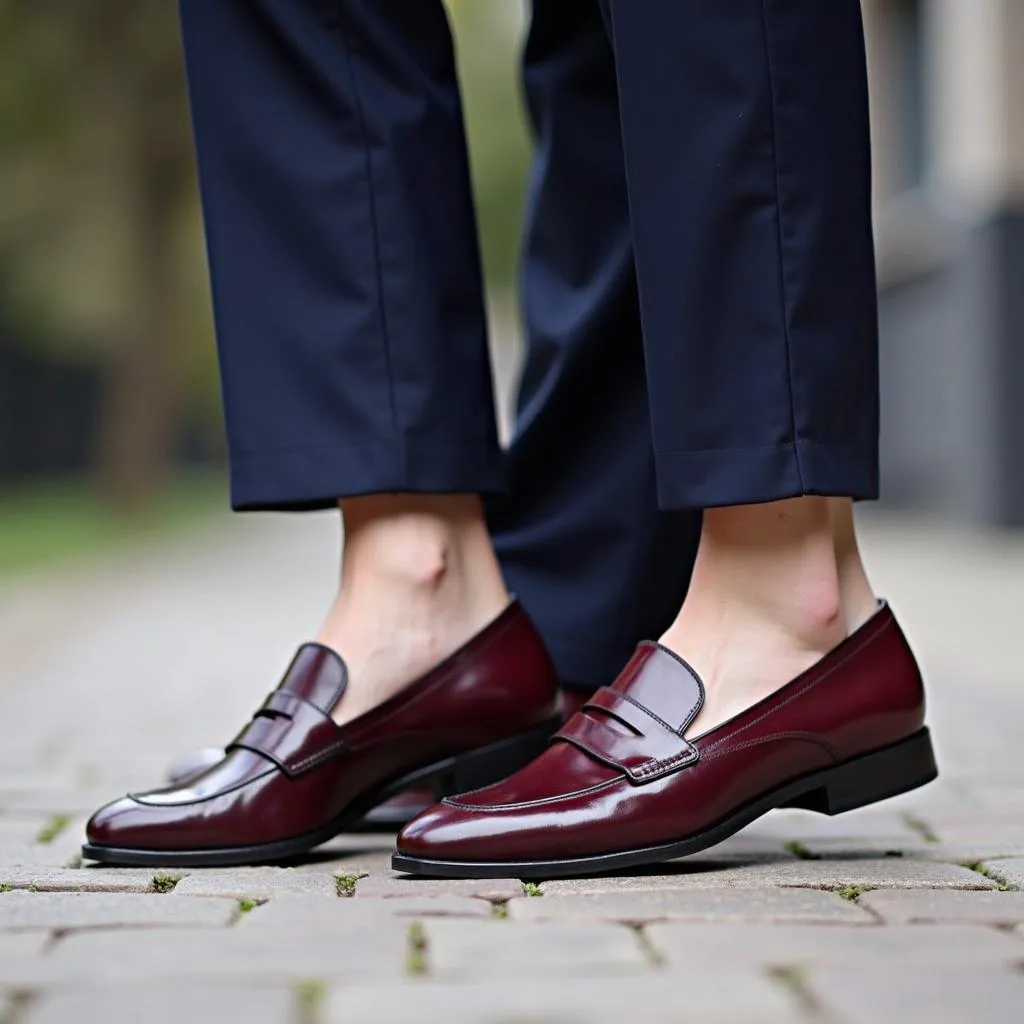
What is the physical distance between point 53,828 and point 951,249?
686 centimetres

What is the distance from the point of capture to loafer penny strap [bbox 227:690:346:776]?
1.37 metres

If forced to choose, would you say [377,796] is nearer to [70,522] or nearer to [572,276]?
[572,276]

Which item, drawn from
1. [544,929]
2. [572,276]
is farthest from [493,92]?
[544,929]

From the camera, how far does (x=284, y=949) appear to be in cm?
102

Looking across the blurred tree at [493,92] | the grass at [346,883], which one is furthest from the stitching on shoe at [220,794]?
the blurred tree at [493,92]

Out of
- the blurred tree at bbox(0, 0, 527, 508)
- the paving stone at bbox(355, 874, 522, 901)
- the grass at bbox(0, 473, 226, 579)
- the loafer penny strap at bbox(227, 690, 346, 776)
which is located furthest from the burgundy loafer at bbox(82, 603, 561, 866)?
the blurred tree at bbox(0, 0, 527, 508)

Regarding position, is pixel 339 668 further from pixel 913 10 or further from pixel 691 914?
pixel 913 10

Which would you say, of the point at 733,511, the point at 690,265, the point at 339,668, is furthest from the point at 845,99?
the point at 339,668

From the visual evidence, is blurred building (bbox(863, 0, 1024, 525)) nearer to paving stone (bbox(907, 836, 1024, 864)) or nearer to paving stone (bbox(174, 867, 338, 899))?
paving stone (bbox(907, 836, 1024, 864))

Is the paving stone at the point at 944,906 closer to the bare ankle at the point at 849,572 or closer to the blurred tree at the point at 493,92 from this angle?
the bare ankle at the point at 849,572

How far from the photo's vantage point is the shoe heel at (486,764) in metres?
1.48

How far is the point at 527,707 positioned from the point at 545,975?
56cm

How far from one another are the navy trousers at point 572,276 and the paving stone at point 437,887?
324 mm

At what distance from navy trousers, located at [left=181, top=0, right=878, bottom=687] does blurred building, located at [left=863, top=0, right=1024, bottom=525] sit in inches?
224
